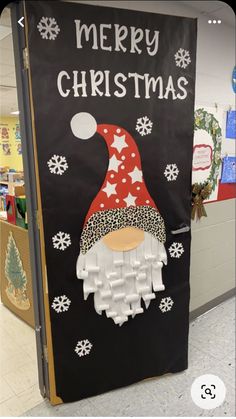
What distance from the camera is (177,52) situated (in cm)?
152

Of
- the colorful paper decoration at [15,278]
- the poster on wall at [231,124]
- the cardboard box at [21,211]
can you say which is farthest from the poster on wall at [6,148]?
the poster on wall at [231,124]

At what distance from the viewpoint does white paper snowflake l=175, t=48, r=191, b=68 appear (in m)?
1.53

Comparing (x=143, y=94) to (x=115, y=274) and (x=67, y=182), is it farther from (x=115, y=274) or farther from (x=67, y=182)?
(x=115, y=274)

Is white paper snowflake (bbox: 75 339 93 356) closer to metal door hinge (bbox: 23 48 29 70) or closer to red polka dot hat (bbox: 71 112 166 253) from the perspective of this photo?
red polka dot hat (bbox: 71 112 166 253)

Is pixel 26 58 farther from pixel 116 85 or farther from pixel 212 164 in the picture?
pixel 212 164

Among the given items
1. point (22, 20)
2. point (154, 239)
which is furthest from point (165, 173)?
point (22, 20)

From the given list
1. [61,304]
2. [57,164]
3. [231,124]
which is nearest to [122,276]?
[61,304]

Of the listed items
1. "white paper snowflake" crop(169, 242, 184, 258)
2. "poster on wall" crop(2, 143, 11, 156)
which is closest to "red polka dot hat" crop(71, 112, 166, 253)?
"white paper snowflake" crop(169, 242, 184, 258)

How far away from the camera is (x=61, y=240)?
147 centimetres

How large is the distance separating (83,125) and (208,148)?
1.14 metres

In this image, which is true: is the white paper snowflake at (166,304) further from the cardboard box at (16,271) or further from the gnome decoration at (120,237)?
the cardboard box at (16,271)

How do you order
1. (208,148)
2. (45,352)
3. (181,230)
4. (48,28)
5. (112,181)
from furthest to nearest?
(208,148) → (181,230) → (45,352) → (112,181) → (48,28)

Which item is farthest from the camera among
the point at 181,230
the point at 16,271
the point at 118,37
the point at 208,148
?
the point at 16,271

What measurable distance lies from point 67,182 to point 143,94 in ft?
1.84
